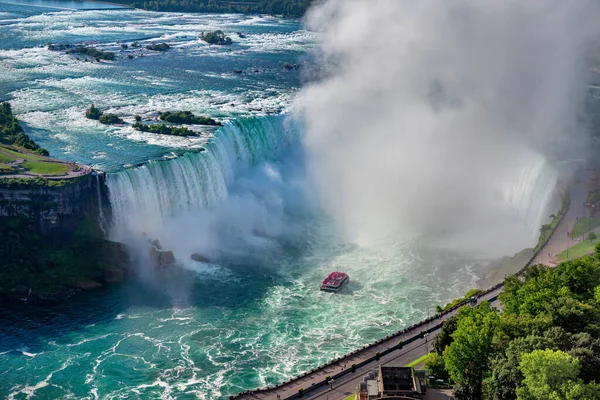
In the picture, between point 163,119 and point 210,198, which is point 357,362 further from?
point 163,119

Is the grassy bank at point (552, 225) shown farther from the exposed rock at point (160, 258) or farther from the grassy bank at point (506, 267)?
the exposed rock at point (160, 258)

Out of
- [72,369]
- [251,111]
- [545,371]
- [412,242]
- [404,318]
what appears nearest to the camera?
[545,371]

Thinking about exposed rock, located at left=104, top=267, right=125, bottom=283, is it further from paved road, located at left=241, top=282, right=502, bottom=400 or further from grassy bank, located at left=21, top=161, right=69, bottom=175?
paved road, located at left=241, top=282, right=502, bottom=400

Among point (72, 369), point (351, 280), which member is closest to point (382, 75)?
point (351, 280)

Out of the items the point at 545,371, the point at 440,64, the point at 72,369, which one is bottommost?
the point at 72,369

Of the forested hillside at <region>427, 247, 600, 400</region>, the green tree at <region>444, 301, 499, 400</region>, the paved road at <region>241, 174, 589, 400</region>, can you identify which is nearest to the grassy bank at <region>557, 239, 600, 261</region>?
the paved road at <region>241, 174, 589, 400</region>

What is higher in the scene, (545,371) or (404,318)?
(545,371)

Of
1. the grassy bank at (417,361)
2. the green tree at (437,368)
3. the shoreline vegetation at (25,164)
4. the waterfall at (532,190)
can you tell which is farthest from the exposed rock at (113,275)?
the waterfall at (532,190)

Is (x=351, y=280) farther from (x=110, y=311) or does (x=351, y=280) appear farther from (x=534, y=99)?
(x=534, y=99)
